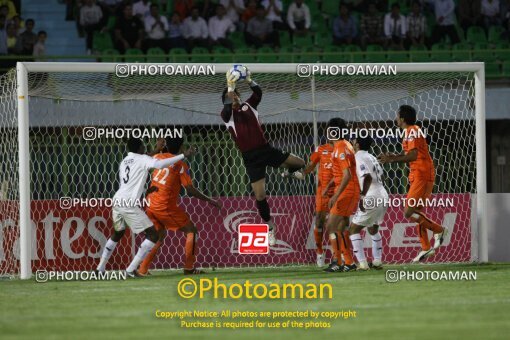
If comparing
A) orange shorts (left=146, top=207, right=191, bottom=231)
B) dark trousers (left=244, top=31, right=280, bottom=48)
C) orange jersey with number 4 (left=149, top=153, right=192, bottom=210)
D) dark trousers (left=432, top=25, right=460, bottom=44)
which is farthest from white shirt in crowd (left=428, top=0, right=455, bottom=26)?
orange shorts (left=146, top=207, right=191, bottom=231)

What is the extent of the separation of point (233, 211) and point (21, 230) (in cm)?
360

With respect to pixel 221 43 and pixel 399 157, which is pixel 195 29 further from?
pixel 399 157

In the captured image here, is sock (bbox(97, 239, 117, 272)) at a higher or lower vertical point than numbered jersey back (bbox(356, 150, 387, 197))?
lower

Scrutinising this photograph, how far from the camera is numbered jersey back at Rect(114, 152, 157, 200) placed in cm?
1290

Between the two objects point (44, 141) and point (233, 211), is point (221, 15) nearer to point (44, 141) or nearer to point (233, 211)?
point (44, 141)

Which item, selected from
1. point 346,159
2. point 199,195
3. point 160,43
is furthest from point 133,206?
point 160,43

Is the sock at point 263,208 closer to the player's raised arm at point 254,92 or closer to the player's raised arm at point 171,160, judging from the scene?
the player's raised arm at point 171,160

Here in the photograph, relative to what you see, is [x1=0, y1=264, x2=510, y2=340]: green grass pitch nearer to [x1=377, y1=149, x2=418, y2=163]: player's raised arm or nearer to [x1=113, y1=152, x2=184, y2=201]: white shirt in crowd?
[x1=113, y1=152, x2=184, y2=201]: white shirt in crowd

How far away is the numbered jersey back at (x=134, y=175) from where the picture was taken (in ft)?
42.3

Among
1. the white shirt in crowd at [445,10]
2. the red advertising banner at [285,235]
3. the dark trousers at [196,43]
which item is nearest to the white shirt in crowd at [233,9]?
the dark trousers at [196,43]

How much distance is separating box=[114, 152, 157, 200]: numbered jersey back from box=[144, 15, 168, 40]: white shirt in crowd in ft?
27.9

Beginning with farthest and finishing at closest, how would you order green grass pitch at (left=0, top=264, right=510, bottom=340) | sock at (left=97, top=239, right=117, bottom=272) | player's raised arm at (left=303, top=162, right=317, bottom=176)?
player's raised arm at (left=303, top=162, right=317, bottom=176), sock at (left=97, top=239, right=117, bottom=272), green grass pitch at (left=0, top=264, right=510, bottom=340)

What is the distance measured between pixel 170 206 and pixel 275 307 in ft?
14.4

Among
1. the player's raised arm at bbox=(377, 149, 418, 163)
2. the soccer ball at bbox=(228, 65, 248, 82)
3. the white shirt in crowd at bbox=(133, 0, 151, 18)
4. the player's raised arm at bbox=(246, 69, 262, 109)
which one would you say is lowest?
the player's raised arm at bbox=(377, 149, 418, 163)
